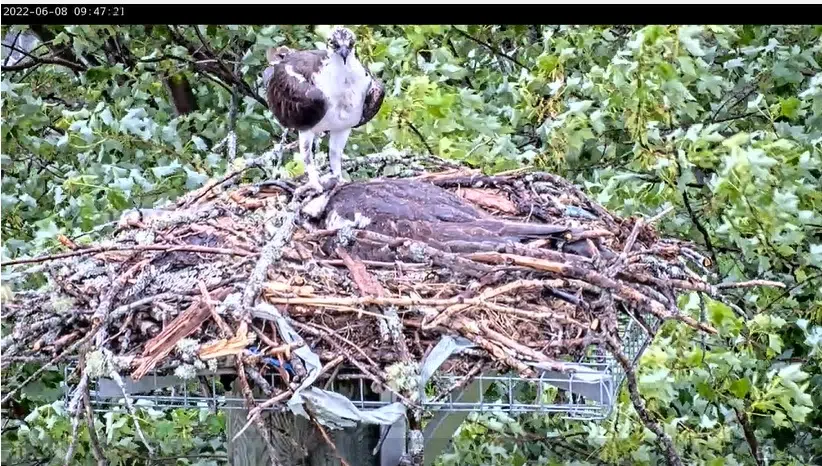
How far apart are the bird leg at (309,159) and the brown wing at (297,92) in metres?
0.02

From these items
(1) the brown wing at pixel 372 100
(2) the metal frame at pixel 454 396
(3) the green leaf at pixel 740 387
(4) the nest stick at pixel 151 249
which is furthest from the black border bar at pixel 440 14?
(3) the green leaf at pixel 740 387

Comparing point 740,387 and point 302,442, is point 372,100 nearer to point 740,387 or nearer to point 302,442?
point 302,442

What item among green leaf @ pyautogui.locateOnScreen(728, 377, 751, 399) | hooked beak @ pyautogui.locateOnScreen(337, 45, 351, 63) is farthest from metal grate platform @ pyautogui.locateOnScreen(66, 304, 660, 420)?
green leaf @ pyautogui.locateOnScreen(728, 377, 751, 399)

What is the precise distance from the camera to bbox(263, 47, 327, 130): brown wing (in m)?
1.96

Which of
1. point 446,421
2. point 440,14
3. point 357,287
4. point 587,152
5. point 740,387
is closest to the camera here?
point 440,14

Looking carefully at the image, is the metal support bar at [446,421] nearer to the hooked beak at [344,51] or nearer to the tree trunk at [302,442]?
the tree trunk at [302,442]

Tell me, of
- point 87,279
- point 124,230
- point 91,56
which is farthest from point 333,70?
point 91,56

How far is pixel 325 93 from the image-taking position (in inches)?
77.2

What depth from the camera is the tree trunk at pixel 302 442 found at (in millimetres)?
1552

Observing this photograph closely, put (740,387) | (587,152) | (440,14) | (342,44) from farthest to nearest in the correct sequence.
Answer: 1. (587,152)
2. (740,387)
3. (342,44)
4. (440,14)

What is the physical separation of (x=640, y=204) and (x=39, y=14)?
1.43 metres

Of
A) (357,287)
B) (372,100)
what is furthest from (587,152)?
(357,287)

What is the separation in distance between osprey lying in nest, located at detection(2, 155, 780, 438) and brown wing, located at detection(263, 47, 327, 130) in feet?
0.81

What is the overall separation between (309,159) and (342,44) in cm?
22
